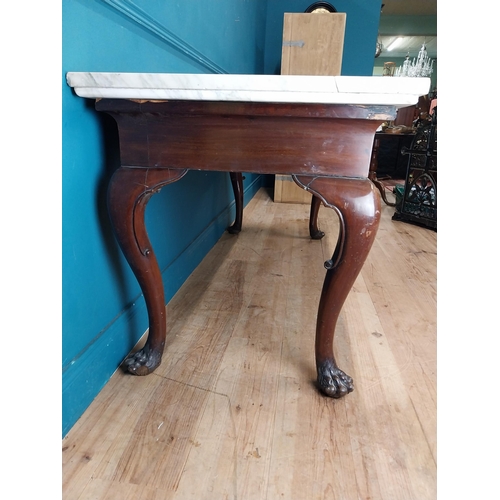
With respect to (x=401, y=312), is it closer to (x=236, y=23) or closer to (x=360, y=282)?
(x=360, y=282)

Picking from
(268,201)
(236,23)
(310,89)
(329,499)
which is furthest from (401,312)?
(268,201)

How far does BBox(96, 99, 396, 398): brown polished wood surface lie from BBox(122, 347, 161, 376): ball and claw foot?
0.28m

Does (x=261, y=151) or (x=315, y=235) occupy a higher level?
(x=261, y=151)

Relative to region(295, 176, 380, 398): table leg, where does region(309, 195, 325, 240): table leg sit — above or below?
below

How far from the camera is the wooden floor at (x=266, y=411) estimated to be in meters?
0.61

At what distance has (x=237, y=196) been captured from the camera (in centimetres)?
189

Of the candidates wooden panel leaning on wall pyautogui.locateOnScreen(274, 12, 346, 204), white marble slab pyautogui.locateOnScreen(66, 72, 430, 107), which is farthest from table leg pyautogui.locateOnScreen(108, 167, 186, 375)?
wooden panel leaning on wall pyautogui.locateOnScreen(274, 12, 346, 204)

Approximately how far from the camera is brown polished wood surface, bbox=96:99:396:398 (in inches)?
25.5

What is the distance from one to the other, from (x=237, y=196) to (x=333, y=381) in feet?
4.06

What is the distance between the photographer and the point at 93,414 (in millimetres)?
740

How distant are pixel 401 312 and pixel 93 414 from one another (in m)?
0.94

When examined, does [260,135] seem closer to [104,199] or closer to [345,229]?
[345,229]

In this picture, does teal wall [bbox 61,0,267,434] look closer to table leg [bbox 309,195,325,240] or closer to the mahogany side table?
Answer: the mahogany side table

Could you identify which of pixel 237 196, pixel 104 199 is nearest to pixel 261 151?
pixel 104 199
